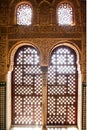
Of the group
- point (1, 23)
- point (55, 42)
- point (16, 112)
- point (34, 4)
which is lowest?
point (16, 112)

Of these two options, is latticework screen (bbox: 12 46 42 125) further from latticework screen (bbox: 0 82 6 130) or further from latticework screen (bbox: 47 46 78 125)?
latticework screen (bbox: 0 82 6 130)

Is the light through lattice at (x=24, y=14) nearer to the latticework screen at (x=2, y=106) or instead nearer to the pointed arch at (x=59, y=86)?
the pointed arch at (x=59, y=86)

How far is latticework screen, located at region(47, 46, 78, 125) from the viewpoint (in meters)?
7.76

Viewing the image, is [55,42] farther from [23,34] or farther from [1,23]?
[1,23]

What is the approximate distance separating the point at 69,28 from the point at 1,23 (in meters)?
2.06

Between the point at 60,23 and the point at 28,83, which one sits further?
the point at 28,83

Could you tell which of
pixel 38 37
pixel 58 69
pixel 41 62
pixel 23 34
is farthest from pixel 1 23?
pixel 58 69

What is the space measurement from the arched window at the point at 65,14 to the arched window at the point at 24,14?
0.91 metres

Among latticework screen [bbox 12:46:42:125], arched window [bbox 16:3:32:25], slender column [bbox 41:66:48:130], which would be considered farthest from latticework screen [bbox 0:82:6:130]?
arched window [bbox 16:3:32:25]

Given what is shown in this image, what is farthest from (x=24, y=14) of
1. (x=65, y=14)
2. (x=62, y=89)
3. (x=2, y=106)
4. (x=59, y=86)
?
(x=2, y=106)

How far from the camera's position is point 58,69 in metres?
7.79

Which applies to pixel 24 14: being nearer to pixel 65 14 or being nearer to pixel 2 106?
pixel 65 14

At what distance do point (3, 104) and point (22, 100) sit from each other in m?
0.84

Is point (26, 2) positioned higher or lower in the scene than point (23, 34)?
higher
